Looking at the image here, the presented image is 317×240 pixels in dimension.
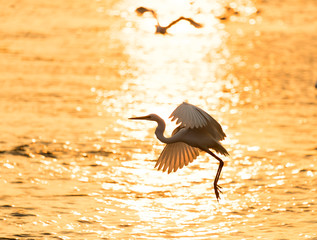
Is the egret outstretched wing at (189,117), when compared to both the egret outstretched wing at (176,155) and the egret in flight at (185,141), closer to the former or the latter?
the egret in flight at (185,141)

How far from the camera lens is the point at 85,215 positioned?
1714cm

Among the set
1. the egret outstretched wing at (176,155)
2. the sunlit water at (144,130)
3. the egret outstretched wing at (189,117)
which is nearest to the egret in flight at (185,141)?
the egret outstretched wing at (176,155)

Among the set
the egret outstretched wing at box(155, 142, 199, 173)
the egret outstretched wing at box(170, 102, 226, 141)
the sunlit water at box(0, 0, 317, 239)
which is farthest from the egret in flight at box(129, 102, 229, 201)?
the sunlit water at box(0, 0, 317, 239)

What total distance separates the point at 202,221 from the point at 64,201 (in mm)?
3211

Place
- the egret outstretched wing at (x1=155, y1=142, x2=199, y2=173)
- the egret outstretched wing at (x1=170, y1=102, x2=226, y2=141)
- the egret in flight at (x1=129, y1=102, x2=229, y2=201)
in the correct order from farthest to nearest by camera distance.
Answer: the egret outstretched wing at (x1=155, y1=142, x2=199, y2=173) < the egret in flight at (x1=129, y1=102, x2=229, y2=201) < the egret outstretched wing at (x1=170, y1=102, x2=226, y2=141)

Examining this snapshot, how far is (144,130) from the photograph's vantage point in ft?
85.4

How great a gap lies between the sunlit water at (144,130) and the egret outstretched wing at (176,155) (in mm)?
1434

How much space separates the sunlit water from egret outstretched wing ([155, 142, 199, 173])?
4.70 feet

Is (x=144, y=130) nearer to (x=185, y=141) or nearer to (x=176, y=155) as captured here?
(x=176, y=155)

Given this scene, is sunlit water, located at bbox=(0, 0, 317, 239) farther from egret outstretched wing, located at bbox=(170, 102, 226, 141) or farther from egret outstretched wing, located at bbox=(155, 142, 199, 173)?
egret outstretched wing, located at bbox=(170, 102, 226, 141)

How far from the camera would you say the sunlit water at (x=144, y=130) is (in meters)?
17.1

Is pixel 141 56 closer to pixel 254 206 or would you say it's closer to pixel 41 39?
pixel 41 39

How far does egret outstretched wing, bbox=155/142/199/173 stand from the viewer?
15824mm

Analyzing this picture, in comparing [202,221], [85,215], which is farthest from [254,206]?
[85,215]
